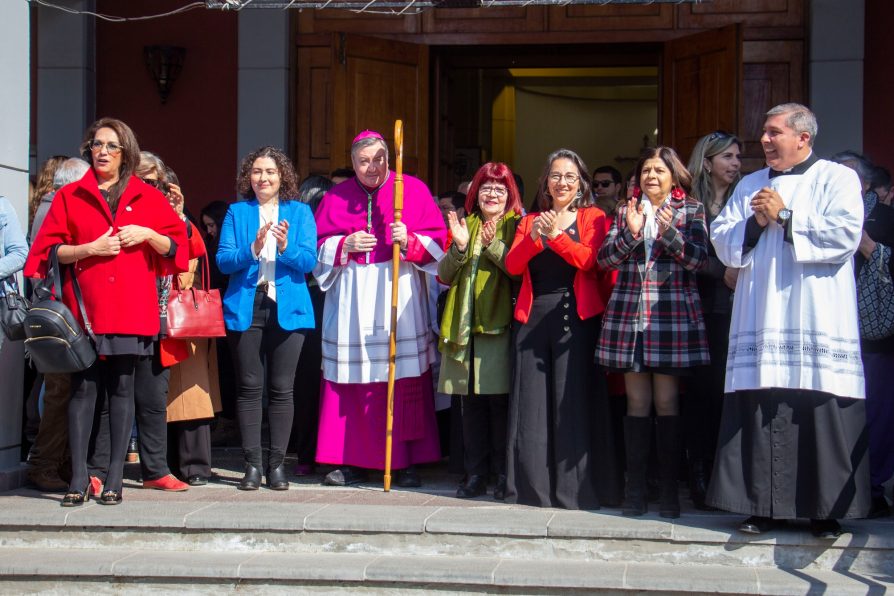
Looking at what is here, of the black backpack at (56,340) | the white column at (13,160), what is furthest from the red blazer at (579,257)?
the white column at (13,160)

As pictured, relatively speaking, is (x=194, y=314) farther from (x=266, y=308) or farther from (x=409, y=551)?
(x=409, y=551)

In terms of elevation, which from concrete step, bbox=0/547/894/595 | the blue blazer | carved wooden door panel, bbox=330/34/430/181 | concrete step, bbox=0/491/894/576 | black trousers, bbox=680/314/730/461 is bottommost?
concrete step, bbox=0/547/894/595

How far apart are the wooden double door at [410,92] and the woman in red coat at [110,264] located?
3112 mm

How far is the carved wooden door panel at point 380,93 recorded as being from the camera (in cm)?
912

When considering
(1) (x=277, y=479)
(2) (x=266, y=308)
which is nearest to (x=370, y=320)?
(2) (x=266, y=308)

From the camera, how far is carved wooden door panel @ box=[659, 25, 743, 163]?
28.6 feet

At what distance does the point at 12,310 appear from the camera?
6.12 meters

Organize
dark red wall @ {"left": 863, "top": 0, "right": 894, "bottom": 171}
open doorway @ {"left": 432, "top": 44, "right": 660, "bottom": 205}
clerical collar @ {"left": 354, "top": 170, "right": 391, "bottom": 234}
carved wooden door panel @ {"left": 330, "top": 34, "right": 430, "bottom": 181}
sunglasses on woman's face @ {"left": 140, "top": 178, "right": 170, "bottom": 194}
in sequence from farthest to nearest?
open doorway @ {"left": 432, "top": 44, "right": 660, "bottom": 205}, carved wooden door panel @ {"left": 330, "top": 34, "right": 430, "bottom": 181}, dark red wall @ {"left": 863, "top": 0, "right": 894, "bottom": 171}, clerical collar @ {"left": 354, "top": 170, "right": 391, "bottom": 234}, sunglasses on woman's face @ {"left": 140, "top": 178, "right": 170, "bottom": 194}

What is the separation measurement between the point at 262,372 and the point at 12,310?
1281 mm

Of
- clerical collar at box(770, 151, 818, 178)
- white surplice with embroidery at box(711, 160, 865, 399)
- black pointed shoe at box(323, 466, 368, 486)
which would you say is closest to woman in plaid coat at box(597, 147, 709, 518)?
white surplice with embroidery at box(711, 160, 865, 399)

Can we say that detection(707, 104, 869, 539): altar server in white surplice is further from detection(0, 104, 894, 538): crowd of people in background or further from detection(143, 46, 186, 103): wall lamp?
detection(143, 46, 186, 103): wall lamp

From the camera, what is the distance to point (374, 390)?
6.67 metres

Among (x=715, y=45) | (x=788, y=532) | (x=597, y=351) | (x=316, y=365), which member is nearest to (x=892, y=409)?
(x=788, y=532)

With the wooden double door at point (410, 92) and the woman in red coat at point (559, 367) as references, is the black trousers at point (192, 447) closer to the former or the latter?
the woman in red coat at point (559, 367)
